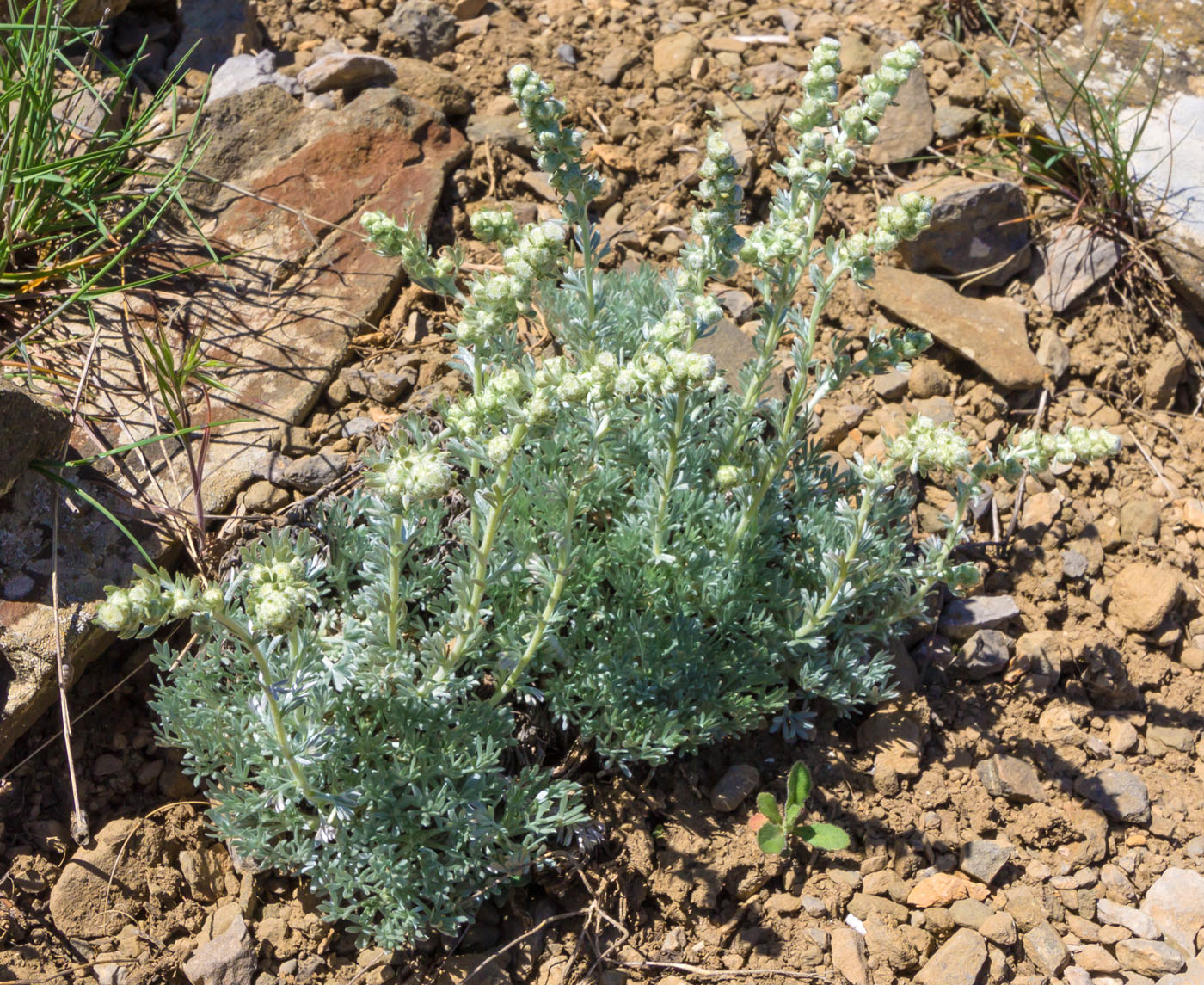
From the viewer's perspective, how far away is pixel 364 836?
3.01 meters

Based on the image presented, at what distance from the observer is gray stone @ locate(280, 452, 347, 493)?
151 inches

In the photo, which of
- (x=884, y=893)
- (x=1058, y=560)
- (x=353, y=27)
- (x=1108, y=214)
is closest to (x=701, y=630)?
(x=884, y=893)

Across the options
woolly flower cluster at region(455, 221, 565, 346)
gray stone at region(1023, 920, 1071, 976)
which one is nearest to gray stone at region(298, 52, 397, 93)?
woolly flower cluster at region(455, 221, 565, 346)

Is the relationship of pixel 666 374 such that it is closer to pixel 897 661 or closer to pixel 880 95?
pixel 880 95

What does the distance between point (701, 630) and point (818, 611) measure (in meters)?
0.39

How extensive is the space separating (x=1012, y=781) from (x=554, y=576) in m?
1.89

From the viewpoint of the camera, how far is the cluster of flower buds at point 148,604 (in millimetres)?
2162

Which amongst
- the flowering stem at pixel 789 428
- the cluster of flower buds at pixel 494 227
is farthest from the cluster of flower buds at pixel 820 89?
the cluster of flower buds at pixel 494 227

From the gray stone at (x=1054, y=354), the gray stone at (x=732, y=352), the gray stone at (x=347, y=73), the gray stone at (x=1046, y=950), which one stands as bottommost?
the gray stone at (x=1046, y=950)

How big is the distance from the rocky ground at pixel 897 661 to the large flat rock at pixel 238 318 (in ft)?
0.32

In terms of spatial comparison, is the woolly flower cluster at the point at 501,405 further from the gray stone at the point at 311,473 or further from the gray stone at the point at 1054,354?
the gray stone at the point at 1054,354

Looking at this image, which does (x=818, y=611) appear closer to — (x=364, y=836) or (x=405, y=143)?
(x=364, y=836)

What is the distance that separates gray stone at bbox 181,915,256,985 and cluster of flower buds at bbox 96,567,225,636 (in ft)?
4.35

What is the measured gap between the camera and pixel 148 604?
221cm
